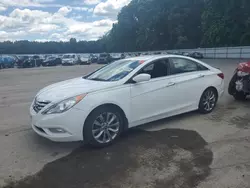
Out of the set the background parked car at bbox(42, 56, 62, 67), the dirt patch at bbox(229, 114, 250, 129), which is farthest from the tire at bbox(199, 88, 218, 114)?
the background parked car at bbox(42, 56, 62, 67)

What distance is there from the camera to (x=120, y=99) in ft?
15.3

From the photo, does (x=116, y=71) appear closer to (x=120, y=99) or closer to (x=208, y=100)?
(x=120, y=99)

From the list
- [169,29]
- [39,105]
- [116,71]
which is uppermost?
[169,29]

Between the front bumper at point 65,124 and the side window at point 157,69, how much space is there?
1.68 metres

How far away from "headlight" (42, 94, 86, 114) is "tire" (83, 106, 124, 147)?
33 cm

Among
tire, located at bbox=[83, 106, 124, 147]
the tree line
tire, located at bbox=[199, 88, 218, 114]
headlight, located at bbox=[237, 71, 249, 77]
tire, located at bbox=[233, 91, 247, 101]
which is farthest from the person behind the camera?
the tree line

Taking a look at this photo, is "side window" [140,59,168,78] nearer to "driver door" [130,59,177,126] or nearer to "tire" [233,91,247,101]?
"driver door" [130,59,177,126]

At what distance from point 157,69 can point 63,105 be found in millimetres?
2160

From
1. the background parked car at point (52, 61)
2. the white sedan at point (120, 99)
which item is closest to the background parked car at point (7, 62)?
the background parked car at point (52, 61)

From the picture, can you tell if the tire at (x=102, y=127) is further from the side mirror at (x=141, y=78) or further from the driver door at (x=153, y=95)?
the side mirror at (x=141, y=78)

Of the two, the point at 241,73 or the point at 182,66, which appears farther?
the point at 241,73

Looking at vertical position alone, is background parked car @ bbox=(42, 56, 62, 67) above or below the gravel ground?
above

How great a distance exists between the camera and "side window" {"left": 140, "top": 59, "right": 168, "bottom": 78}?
209 inches

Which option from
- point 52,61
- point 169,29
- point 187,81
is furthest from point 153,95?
point 169,29
